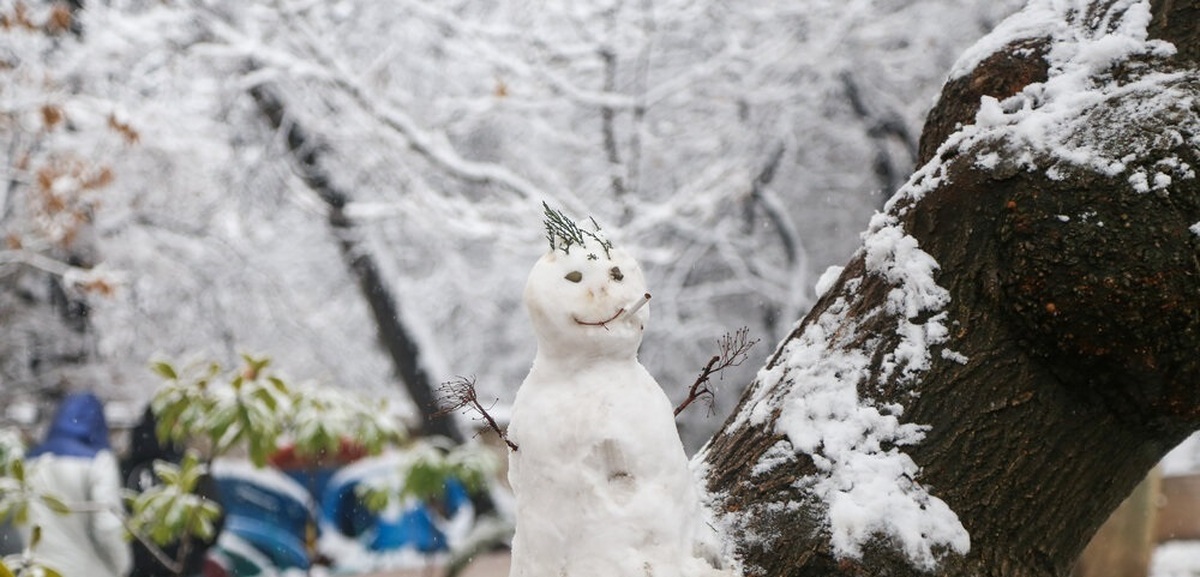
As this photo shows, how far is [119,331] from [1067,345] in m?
9.99

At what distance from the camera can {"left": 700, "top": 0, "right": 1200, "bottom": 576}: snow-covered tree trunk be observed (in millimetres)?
1569

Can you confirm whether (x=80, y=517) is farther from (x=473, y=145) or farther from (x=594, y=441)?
(x=473, y=145)

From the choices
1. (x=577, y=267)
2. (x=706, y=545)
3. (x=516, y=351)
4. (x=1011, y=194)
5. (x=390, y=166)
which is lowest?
(x=516, y=351)

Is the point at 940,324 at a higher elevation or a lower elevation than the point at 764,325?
higher

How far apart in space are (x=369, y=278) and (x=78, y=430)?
10.6ft

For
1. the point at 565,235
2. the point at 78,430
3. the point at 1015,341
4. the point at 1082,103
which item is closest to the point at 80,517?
the point at 78,430

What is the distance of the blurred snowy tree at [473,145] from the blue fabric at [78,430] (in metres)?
2.67

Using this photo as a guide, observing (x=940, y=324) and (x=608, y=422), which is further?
(x=940, y=324)

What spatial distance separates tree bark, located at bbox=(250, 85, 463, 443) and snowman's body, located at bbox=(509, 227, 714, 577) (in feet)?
20.0

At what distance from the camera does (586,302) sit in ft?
5.46

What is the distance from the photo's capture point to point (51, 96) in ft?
25.5

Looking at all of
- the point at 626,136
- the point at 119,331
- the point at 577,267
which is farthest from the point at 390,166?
the point at 577,267

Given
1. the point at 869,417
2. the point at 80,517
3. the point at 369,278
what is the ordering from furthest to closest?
the point at 369,278 → the point at 80,517 → the point at 869,417

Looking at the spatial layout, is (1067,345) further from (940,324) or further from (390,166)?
(390,166)
